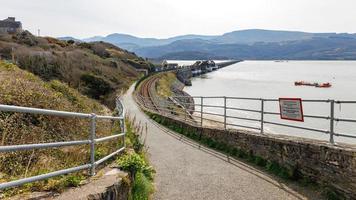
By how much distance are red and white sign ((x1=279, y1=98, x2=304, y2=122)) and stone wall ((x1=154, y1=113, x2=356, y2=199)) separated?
0.55 meters

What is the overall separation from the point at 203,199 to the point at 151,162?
3644 millimetres

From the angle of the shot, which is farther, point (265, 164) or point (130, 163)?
point (265, 164)

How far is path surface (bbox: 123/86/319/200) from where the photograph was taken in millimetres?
7199

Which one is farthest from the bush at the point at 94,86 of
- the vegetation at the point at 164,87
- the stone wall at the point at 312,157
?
the stone wall at the point at 312,157

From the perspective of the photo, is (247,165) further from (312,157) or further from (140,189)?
(140,189)

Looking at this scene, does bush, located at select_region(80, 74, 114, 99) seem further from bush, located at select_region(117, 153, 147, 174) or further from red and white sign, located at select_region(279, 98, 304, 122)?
bush, located at select_region(117, 153, 147, 174)

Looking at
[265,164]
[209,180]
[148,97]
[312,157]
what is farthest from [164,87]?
[312,157]

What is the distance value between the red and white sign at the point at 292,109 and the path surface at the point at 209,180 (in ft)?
4.99

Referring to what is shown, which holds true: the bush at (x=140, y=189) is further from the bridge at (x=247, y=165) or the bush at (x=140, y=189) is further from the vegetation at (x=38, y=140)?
the vegetation at (x=38, y=140)

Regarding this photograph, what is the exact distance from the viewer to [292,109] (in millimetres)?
9250

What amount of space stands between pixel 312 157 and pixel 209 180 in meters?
2.17

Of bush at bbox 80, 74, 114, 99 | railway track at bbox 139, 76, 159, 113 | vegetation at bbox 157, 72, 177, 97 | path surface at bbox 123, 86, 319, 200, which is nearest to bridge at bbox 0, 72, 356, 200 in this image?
path surface at bbox 123, 86, 319, 200

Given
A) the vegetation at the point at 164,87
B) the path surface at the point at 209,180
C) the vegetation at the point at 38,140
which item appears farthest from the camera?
the vegetation at the point at 164,87

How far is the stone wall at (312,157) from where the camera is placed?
6516 mm
